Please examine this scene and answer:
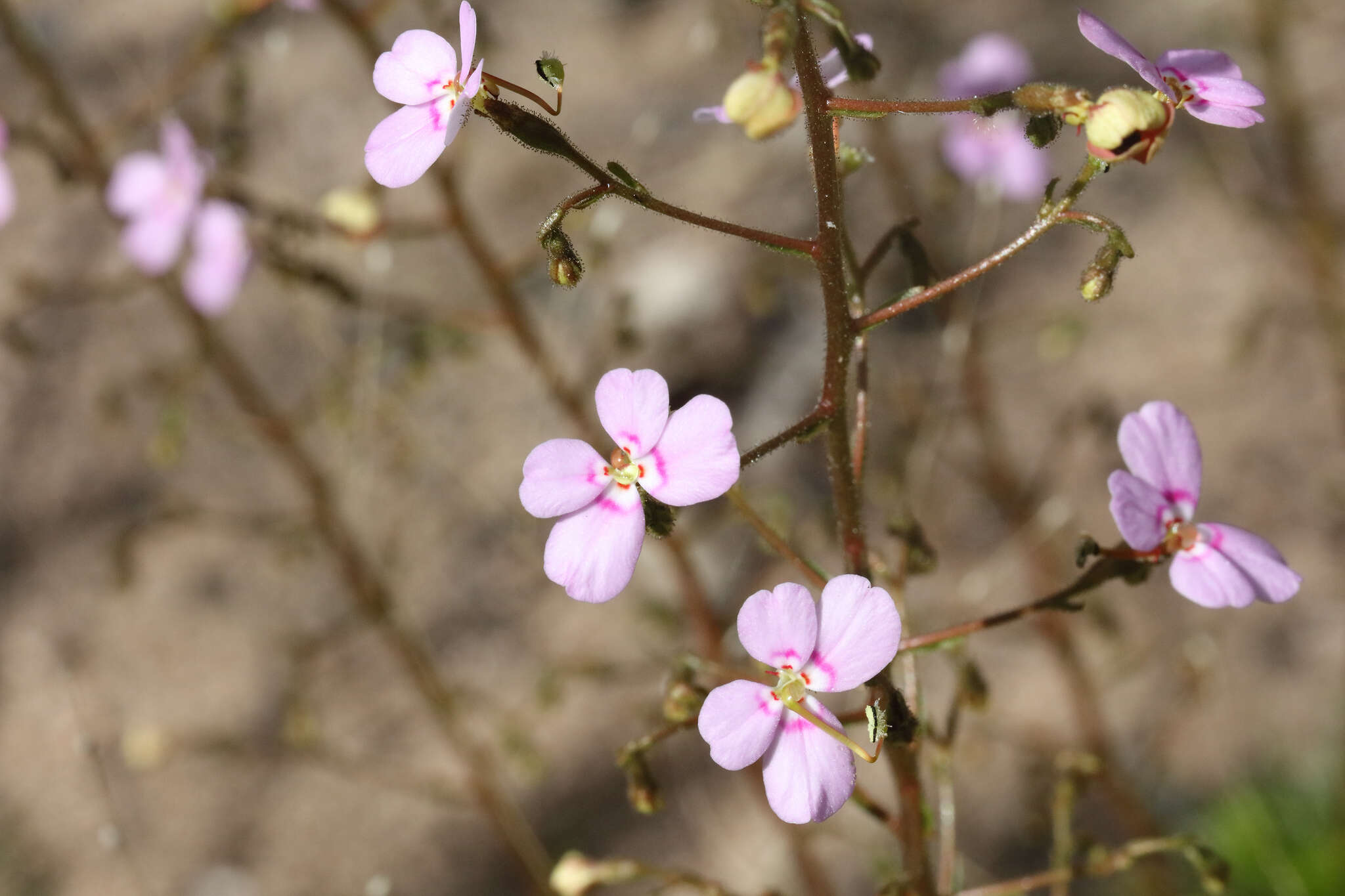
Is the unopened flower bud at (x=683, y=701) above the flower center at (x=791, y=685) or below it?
above

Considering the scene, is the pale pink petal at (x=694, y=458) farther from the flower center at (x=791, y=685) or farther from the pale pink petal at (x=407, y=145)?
the pale pink petal at (x=407, y=145)

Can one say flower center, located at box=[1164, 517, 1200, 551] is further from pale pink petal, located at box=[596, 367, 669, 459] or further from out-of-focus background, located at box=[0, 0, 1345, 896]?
out-of-focus background, located at box=[0, 0, 1345, 896]

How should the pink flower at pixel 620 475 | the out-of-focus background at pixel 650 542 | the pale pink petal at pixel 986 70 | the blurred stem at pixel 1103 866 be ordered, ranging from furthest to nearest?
the out-of-focus background at pixel 650 542
the pale pink petal at pixel 986 70
the blurred stem at pixel 1103 866
the pink flower at pixel 620 475

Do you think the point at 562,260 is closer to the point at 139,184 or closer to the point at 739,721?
the point at 739,721

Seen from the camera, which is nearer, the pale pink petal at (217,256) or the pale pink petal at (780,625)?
the pale pink petal at (780,625)

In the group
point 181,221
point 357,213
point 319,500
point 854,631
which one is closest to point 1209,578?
point 854,631

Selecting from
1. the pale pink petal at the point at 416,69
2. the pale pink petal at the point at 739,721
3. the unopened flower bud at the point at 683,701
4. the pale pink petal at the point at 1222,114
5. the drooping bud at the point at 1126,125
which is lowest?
the pale pink petal at the point at 739,721

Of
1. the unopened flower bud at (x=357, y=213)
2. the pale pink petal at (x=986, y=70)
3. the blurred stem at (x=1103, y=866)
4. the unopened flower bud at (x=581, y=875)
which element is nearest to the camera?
the blurred stem at (x=1103, y=866)

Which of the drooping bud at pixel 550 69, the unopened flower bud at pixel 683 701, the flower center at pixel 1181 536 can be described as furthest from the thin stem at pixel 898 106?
the unopened flower bud at pixel 683 701
